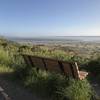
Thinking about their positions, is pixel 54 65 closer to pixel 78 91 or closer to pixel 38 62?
pixel 38 62

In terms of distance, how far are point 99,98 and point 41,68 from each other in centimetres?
250

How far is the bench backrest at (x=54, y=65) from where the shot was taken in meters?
6.50

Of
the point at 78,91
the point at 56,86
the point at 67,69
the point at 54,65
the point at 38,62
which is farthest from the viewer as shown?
the point at 38,62

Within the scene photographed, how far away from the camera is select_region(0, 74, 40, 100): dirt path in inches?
265

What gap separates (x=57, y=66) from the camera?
7238mm

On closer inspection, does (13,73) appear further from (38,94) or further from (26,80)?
(38,94)

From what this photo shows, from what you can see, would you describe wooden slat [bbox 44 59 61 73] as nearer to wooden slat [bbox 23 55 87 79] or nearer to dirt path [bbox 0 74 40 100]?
wooden slat [bbox 23 55 87 79]

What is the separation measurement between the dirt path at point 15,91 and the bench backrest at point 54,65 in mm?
1065

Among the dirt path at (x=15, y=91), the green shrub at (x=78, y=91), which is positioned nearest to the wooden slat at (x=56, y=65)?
the green shrub at (x=78, y=91)

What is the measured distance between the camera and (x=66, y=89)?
6125 mm

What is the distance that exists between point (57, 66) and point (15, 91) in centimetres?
150

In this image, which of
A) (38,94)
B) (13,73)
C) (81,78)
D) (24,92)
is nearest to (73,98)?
(81,78)

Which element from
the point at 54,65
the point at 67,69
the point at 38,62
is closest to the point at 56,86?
the point at 67,69

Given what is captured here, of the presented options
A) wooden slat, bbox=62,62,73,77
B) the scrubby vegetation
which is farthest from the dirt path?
wooden slat, bbox=62,62,73,77
